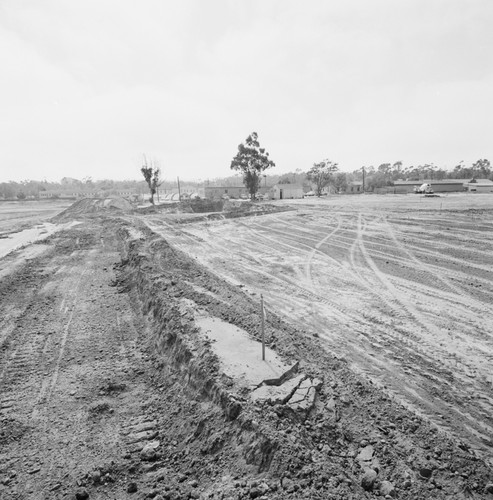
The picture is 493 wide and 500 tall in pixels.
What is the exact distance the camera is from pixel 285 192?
68.0 m

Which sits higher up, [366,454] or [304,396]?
[304,396]

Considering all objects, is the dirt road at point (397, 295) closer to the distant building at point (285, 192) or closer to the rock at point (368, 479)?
the rock at point (368, 479)

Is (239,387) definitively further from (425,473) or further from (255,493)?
(425,473)

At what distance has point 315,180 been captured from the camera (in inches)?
3004

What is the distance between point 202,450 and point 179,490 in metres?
0.50

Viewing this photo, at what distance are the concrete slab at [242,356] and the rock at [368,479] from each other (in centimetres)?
163

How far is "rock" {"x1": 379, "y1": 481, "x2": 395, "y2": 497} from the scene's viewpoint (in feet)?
10.4

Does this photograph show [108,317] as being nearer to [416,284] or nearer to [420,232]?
[416,284]

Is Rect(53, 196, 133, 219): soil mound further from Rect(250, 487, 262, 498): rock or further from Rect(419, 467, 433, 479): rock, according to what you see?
Rect(419, 467, 433, 479): rock

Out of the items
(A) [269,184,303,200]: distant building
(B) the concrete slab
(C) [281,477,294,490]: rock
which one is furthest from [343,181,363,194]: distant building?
(C) [281,477,294,490]: rock

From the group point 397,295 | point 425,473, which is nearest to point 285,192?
point 397,295

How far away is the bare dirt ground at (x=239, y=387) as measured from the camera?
350 centimetres

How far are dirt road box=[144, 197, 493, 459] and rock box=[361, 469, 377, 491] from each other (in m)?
1.55

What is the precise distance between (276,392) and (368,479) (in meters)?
1.46
